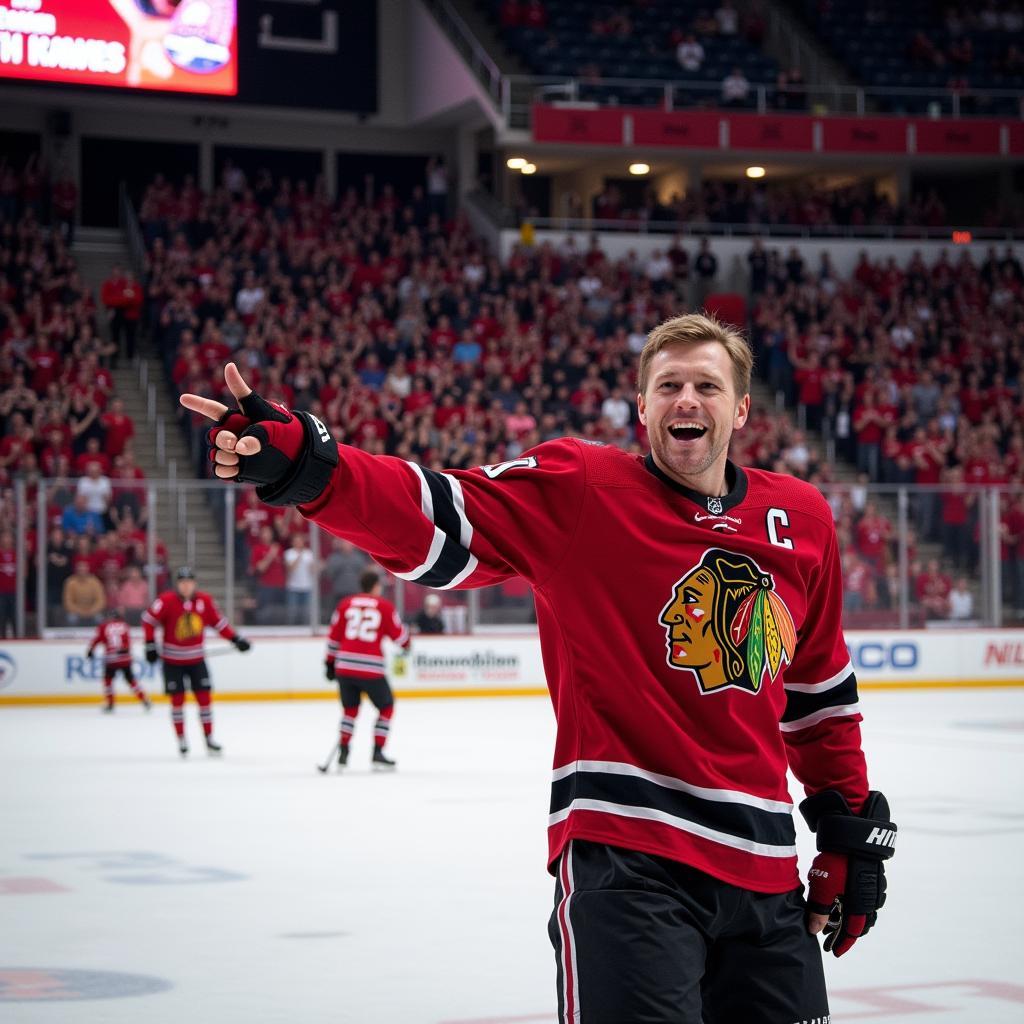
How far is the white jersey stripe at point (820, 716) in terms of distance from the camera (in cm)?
365

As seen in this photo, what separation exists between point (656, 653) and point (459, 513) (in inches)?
18.3

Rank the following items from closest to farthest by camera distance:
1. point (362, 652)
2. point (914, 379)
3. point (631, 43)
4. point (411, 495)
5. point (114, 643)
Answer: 1. point (411, 495)
2. point (362, 652)
3. point (114, 643)
4. point (914, 379)
5. point (631, 43)

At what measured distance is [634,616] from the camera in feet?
10.7

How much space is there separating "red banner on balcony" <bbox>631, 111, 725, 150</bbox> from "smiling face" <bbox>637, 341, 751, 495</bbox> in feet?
93.3

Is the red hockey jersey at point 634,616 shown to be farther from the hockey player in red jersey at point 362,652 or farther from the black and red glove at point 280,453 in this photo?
the hockey player in red jersey at point 362,652

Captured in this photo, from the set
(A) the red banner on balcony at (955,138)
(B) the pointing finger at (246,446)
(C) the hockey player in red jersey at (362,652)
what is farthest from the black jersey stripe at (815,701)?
(A) the red banner on balcony at (955,138)

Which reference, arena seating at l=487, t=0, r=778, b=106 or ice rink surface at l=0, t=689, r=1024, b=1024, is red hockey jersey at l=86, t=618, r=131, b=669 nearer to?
ice rink surface at l=0, t=689, r=1024, b=1024

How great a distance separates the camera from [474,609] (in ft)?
67.5

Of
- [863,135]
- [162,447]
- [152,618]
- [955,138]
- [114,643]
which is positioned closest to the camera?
[152,618]

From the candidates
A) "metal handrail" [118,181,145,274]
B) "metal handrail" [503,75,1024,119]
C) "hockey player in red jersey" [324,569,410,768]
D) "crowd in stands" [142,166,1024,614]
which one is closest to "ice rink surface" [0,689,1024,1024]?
"hockey player in red jersey" [324,569,410,768]

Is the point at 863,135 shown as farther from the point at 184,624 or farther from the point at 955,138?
the point at 184,624

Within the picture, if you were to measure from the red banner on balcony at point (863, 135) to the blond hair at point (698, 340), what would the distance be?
97.2 feet

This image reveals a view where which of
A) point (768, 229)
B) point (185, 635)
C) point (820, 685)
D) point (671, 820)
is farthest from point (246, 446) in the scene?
point (768, 229)

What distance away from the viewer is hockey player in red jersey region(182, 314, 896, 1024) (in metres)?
3.06
